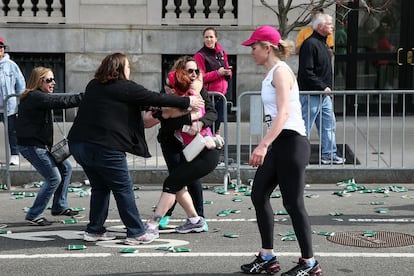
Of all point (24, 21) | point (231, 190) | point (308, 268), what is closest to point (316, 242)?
point (308, 268)

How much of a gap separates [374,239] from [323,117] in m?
3.42

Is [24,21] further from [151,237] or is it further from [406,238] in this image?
[406,238]

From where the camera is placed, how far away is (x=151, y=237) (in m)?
6.67

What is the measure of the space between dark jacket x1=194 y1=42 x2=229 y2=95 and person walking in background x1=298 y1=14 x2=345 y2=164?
1036mm

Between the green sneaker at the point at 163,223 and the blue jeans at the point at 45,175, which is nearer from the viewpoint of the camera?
the green sneaker at the point at 163,223

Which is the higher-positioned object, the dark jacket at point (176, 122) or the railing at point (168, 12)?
the railing at point (168, 12)

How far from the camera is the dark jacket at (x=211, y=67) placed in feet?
32.6

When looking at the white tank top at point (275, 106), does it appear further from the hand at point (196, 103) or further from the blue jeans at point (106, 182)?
the blue jeans at point (106, 182)

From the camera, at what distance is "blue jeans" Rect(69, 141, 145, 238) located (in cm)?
639

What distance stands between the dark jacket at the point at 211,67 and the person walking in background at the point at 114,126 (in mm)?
3375

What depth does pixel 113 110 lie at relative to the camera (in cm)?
634

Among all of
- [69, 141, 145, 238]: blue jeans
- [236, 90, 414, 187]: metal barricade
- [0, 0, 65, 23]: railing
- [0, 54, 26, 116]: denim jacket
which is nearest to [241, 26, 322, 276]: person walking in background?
[69, 141, 145, 238]: blue jeans

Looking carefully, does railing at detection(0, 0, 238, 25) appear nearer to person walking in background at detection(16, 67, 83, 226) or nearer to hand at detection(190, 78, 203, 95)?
person walking in background at detection(16, 67, 83, 226)

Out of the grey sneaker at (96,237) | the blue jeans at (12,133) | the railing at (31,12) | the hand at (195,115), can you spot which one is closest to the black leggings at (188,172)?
the hand at (195,115)
